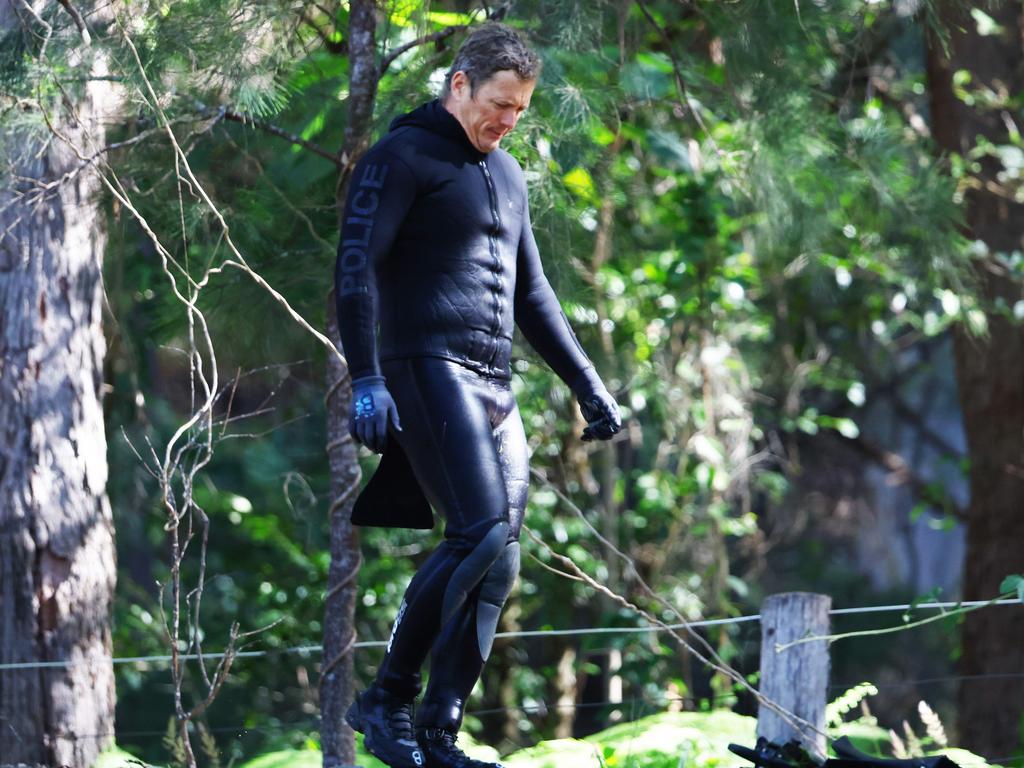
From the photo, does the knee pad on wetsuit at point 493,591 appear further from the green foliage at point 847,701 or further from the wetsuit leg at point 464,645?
the green foliage at point 847,701

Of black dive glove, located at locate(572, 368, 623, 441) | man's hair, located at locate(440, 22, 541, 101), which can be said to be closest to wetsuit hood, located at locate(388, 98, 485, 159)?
man's hair, located at locate(440, 22, 541, 101)

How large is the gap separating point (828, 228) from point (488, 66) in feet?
12.9

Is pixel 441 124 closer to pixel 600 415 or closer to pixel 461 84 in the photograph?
pixel 461 84

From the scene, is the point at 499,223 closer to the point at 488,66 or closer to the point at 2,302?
the point at 488,66

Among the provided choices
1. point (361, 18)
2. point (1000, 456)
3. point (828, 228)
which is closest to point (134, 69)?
point (361, 18)

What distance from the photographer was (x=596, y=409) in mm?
3836

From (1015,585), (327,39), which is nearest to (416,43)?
(327,39)

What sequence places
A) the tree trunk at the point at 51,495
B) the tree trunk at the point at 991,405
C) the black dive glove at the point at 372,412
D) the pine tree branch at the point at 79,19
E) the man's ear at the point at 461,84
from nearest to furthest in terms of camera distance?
the black dive glove at the point at 372,412 < the man's ear at the point at 461,84 < the pine tree branch at the point at 79,19 < the tree trunk at the point at 51,495 < the tree trunk at the point at 991,405

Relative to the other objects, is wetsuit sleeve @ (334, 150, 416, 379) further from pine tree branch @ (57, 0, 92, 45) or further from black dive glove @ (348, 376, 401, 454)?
pine tree branch @ (57, 0, 92, 45)

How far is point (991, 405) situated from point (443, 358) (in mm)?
6183

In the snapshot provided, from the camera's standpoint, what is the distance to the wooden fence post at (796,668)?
4004 mm

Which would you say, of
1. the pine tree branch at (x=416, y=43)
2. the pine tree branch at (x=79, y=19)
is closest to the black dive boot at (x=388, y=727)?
the pine tree branch at (x=416, y=43)

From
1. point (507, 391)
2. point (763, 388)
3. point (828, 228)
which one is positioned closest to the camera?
point (507, 391)

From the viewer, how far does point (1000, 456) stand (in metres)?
8.84
